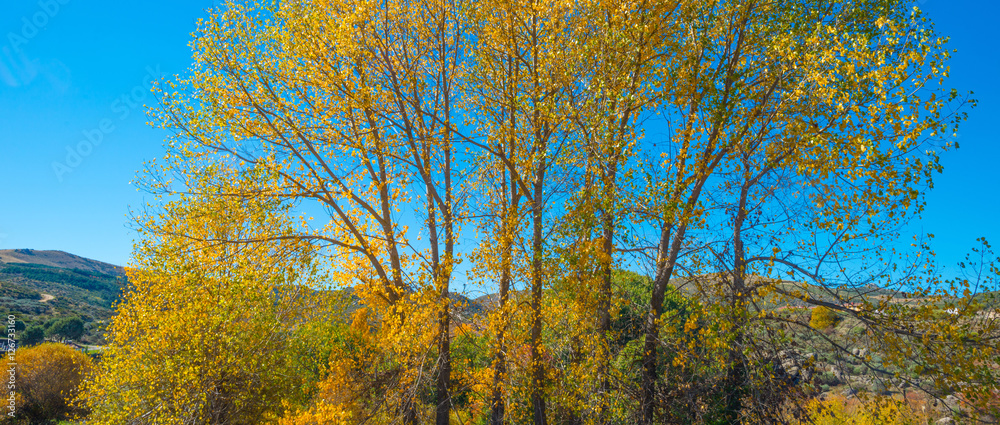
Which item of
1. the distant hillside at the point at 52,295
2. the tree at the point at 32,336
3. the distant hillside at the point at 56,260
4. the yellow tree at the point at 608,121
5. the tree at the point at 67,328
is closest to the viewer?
the yellow tree at the point at 608,121

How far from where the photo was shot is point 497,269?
32.9 ft

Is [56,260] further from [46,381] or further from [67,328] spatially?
[46,381]

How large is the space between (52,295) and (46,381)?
6344cm

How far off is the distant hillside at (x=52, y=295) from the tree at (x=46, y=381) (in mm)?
7540

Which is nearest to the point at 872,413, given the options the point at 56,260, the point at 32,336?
the point at 32,336

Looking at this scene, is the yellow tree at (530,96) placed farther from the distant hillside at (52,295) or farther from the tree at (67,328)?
the tree at (67,328)

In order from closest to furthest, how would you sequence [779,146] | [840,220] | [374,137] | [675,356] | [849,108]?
[849,108]
[840,220]
[779,146]
[675,356]
[374,137]

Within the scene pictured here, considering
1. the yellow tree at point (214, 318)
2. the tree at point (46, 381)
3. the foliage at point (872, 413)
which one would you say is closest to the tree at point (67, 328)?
the tree at point (46, 381)

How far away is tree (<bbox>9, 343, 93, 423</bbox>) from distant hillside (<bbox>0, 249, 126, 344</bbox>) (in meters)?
7.54

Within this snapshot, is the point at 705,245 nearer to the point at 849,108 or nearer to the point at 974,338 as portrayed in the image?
the point at 849,108

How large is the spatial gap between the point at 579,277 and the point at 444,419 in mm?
5386

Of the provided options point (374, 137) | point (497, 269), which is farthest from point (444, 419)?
point (374, 137)

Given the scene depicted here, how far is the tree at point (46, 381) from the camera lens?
2328 cm

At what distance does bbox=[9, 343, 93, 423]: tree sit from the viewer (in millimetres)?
23281
